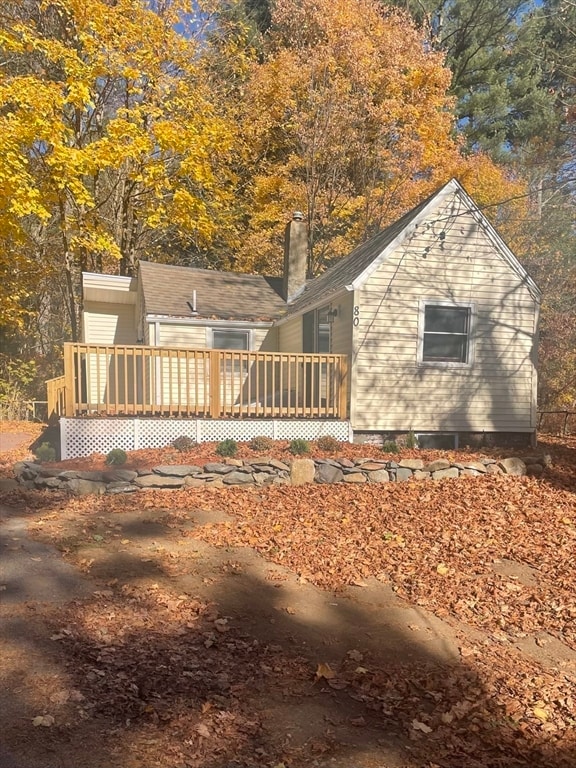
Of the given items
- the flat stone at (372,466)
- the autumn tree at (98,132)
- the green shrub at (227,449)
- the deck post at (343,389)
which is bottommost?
the flat stone at (372,466)

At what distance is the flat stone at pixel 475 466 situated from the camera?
877 centimetres

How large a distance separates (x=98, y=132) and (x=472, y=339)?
1269 centimetres

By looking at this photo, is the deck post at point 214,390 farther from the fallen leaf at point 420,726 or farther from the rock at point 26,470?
the fallen leaf at point 420,726

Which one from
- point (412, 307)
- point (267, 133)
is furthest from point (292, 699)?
point (267, 133)

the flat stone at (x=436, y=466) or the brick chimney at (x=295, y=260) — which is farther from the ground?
the brick chimney at (x=295, y=260)

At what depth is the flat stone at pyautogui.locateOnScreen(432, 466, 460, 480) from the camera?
861 cm

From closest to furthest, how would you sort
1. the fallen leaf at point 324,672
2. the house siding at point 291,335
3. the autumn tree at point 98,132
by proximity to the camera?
the fallen leaf at point 324,672, the autumn tree at point 98,132, the house siding at point 291,335

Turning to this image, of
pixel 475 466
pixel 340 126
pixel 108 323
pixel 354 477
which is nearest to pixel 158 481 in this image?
pixel 354 477

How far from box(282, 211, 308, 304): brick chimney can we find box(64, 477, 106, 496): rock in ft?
28.8

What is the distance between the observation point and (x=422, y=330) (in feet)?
35.6

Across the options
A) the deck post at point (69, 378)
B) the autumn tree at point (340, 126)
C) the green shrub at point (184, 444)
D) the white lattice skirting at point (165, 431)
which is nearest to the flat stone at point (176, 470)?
the green shrub at point (184, 444)

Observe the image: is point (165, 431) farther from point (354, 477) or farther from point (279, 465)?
point (354, 477)

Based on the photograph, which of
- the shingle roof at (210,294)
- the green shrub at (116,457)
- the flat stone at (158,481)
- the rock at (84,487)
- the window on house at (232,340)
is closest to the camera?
the rock at (84,487)

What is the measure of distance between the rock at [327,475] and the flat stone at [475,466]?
6.91 feet
